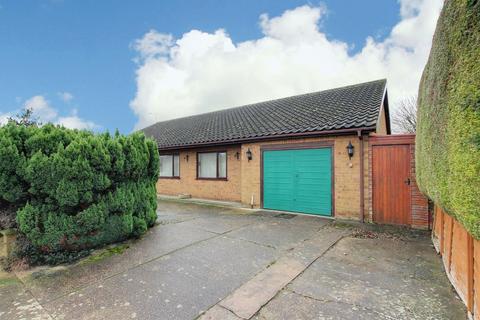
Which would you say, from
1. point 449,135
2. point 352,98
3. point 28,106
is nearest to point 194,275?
point 449,135

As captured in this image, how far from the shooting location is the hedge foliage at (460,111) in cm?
166

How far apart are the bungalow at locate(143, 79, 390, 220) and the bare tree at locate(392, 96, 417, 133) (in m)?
12.3

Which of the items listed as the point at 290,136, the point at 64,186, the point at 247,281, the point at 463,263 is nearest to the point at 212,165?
the point at 290,136

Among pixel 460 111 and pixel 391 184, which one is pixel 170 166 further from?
pixel 460 111

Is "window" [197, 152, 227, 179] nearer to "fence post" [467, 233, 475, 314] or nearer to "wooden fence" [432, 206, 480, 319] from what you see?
"wooden fence" [432, 206, 480, 319]

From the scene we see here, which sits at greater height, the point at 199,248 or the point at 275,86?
the point at 275,86

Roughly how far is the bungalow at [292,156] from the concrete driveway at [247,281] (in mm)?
1969

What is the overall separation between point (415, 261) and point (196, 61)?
14209mm

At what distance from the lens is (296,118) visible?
9227mm

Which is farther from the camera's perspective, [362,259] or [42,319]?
[362,259]

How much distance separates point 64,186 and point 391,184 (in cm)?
741

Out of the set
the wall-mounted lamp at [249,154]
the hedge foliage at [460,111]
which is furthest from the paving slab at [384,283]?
the wall-mounted lamp at [249,154]

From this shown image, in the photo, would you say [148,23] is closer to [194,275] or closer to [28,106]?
[194,275]

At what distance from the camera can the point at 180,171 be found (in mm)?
12031
